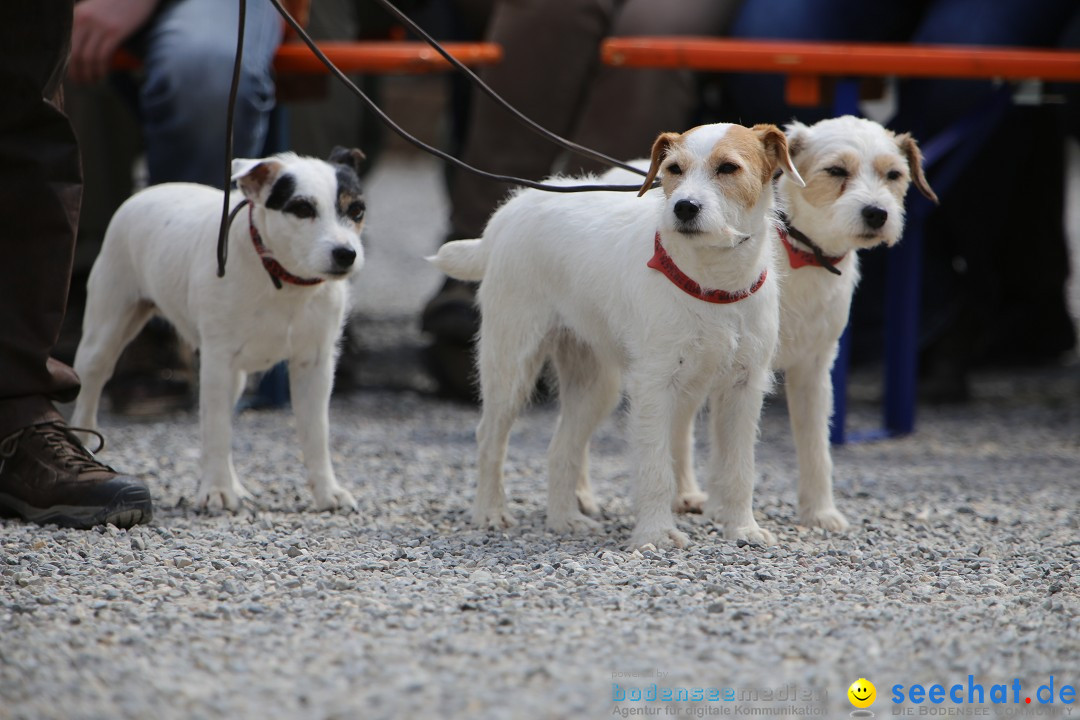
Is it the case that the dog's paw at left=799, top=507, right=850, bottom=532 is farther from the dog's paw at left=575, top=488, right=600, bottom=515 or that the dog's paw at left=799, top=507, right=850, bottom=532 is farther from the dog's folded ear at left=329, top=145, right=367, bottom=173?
the dog's folded ear at left=329, top=145, right=367, bottom=173

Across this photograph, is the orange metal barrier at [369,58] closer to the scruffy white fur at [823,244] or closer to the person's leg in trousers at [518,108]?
the person's leg in trousers at [518,108]

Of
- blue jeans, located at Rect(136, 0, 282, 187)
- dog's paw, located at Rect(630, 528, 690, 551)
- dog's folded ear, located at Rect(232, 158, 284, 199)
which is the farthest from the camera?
blue jeans, located at Rect(136, 0, 282, 187)

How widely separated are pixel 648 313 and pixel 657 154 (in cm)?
43

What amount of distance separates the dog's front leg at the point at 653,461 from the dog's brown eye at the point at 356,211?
108 centimetres

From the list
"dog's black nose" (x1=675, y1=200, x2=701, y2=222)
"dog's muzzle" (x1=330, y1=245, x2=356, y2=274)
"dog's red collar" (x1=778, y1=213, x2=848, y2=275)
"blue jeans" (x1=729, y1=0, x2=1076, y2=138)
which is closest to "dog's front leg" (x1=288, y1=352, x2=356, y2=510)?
"dog's muzzle" (x1=330, y1=245, x2=356, y2=274)

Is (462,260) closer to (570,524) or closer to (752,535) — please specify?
(570,524)

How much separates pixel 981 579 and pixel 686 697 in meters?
1.23

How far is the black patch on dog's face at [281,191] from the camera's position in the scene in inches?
147

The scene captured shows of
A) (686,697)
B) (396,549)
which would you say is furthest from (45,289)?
(686,697)

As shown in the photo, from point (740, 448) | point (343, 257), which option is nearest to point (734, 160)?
point (740, 448)

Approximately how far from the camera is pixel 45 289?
3.56m

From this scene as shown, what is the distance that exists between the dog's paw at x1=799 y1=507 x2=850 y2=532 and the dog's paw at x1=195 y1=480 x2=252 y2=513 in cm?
175

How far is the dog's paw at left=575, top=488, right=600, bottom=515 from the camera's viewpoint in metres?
3.98

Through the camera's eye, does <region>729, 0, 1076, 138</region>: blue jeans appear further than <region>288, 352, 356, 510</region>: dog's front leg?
Yes
